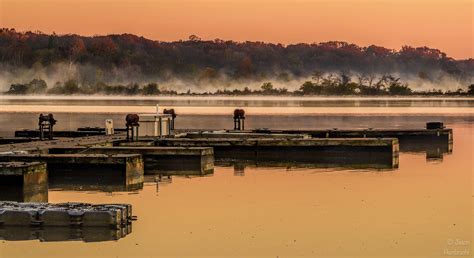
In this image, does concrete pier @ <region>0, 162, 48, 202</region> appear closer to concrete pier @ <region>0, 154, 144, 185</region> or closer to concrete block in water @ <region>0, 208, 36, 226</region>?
concrete pier @ <region>0, 154, 144, 185</region>

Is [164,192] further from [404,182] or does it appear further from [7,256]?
[7,256]

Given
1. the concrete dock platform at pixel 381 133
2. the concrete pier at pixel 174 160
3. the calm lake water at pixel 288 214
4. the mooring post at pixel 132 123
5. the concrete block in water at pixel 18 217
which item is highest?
the mooring post at pixel 132 123

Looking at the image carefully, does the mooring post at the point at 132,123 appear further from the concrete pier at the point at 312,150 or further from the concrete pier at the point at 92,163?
the concrete pier at the point at 92,163

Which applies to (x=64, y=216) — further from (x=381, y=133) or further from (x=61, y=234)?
(x=381, y=133)

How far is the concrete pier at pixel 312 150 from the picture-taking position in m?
45.2

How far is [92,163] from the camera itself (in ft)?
115

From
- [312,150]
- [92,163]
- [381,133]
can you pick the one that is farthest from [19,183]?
[381,133]

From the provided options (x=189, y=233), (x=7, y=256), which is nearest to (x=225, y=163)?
(x=189, y=233)

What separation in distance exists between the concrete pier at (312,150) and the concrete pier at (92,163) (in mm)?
9928

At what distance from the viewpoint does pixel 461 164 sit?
4800cm

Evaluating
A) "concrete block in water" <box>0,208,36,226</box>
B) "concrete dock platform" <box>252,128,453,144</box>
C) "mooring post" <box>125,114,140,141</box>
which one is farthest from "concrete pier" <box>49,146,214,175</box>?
"concrete block in water" <box>0,208,36,226</box>

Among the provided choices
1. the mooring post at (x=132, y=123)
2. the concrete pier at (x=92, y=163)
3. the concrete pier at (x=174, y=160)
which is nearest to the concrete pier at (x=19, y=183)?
the concrete pier at (x=92, y=163)

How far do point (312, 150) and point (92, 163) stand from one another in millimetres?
A: 12692

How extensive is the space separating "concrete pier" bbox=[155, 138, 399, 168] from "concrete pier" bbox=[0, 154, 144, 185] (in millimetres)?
9928
